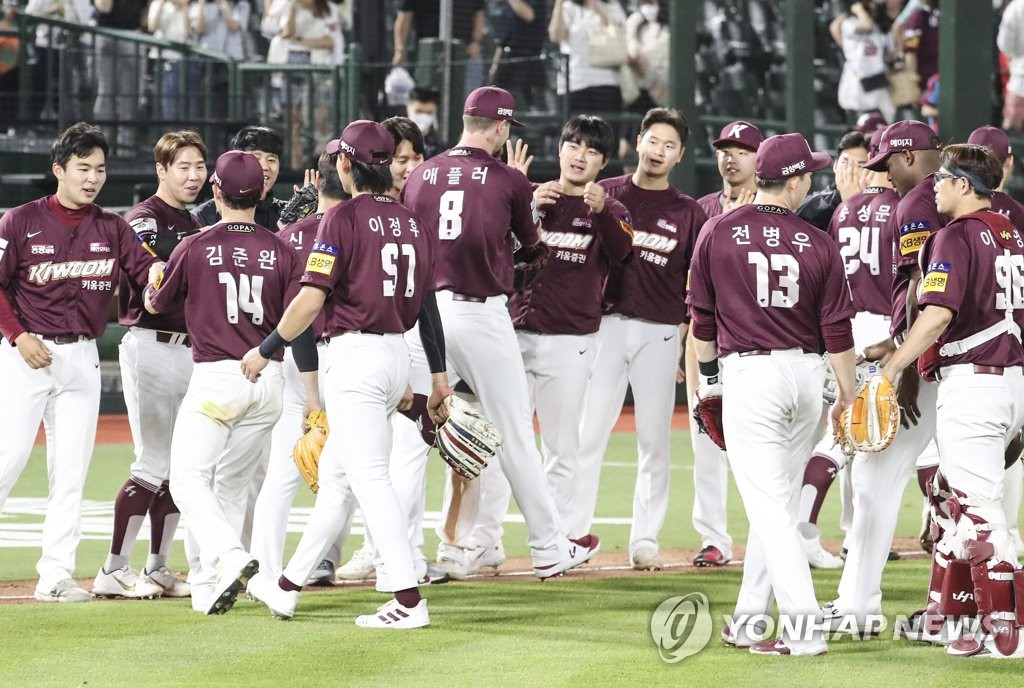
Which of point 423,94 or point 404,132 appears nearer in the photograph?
point 404,132

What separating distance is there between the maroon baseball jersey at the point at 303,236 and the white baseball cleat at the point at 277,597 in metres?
1.18

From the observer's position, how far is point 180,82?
550 inches

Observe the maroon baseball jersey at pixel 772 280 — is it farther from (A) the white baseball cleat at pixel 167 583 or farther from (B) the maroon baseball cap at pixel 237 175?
(A) the white baseball cleat at pixel 167 583

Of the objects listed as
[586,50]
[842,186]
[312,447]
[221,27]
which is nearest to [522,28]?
[586,50]

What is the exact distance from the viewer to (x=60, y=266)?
22.8 ft

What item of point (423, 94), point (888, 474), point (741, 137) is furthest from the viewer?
point (423, 94)

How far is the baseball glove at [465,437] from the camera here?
656cm

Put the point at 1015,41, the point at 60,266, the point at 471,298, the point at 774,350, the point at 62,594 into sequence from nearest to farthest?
the point at 774,350
the point at 62,594
the point at 60,266
the point at 471,298
the point at 1015,41

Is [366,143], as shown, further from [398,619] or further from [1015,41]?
[1015,41]

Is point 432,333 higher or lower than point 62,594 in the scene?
higher

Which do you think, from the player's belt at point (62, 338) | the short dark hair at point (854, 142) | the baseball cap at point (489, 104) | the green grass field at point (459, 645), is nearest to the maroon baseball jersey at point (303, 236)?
the baseball cap at point (489, 104)

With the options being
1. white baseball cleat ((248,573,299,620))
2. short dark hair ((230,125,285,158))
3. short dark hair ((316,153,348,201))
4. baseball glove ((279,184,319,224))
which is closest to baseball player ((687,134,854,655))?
short dark hair ((316,153,348,201))

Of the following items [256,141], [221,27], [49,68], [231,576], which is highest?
[221,27]

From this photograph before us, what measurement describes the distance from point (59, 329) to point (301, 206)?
4.42 feet
